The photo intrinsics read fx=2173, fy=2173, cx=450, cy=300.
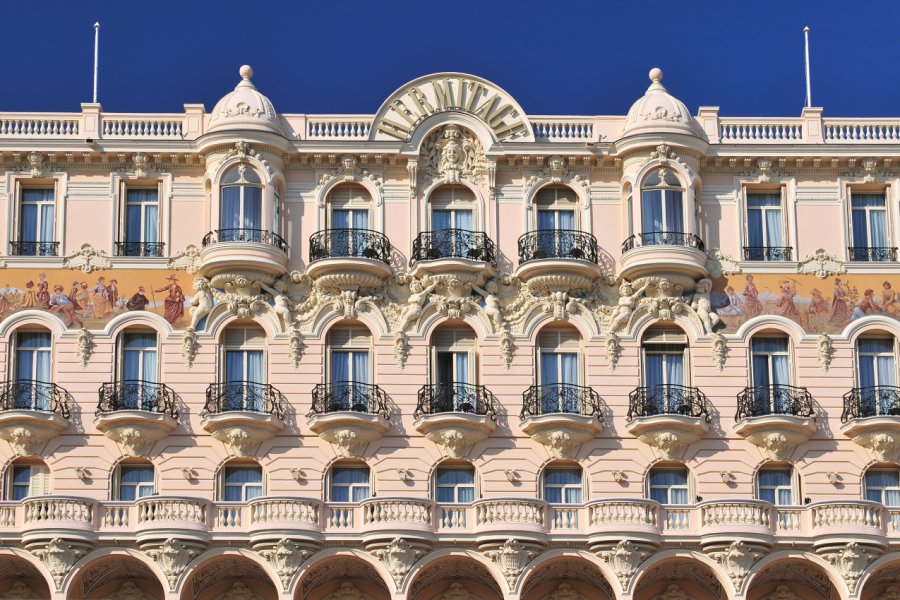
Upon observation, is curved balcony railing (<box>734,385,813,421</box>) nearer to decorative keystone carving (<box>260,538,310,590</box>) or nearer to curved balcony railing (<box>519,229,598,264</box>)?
curved balcony railing (<box>519,229,598,264</box>)

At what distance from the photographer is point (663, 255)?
65.7 metres

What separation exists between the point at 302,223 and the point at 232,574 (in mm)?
11262

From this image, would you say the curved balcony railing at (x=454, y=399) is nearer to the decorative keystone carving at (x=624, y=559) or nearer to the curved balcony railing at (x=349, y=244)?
the curved balcony railing at (x=349, y=244)

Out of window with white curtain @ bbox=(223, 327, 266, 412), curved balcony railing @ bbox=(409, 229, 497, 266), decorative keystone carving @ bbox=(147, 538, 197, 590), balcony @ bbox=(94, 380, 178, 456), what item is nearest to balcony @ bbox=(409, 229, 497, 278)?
curved balcony railing @ bbox=(409, 229, 497, 266)

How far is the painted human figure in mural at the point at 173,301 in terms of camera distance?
65.8 metres

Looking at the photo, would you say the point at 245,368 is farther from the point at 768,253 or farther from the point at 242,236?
the point at 768,253

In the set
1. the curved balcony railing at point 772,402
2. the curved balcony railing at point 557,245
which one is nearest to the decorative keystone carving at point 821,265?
the curved balcony railing at point 772,402

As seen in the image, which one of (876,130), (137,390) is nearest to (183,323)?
(137,390)

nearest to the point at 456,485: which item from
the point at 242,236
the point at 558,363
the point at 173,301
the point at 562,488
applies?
the point at 562,488

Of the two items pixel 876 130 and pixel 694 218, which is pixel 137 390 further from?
pixel 876 130

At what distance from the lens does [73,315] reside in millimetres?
65812

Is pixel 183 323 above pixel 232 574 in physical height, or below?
above

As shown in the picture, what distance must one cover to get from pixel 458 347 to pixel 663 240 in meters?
7.03

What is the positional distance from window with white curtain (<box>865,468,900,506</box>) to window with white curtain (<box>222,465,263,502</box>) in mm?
18210
